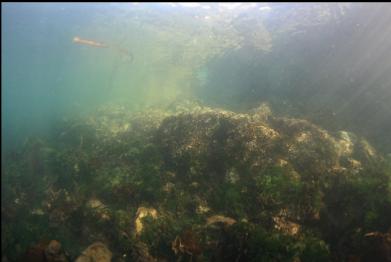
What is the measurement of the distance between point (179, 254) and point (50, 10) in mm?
26406

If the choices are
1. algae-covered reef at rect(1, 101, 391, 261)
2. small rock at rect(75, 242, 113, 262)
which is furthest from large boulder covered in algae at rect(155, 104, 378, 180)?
small rock at rect(75, 242, 113, 262)

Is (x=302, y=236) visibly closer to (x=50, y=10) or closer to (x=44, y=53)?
(x=50, y=10)

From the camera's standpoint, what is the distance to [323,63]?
66.3 ft

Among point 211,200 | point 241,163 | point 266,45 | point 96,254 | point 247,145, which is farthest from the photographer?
point 266,45

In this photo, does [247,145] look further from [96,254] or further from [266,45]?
[266,45]

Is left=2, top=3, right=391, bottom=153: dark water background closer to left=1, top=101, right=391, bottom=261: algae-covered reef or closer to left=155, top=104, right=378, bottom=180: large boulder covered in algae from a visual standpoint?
left=1, top=101, right=391, bottom=261: algae-covered reef

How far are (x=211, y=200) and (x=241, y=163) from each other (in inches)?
63.3

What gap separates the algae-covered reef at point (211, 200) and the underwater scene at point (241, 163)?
4 centimetres

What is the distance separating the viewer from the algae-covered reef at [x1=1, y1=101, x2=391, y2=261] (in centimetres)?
778

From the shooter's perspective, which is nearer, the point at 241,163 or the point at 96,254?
the point at 96,254

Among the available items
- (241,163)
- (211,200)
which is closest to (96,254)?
(211,200)

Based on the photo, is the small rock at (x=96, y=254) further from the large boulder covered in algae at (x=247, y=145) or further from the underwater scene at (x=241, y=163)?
the large boulder covered in algae at (x=247, y=145)

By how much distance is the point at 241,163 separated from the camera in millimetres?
10516

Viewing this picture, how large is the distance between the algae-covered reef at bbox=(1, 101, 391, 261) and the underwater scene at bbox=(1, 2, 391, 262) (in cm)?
4
